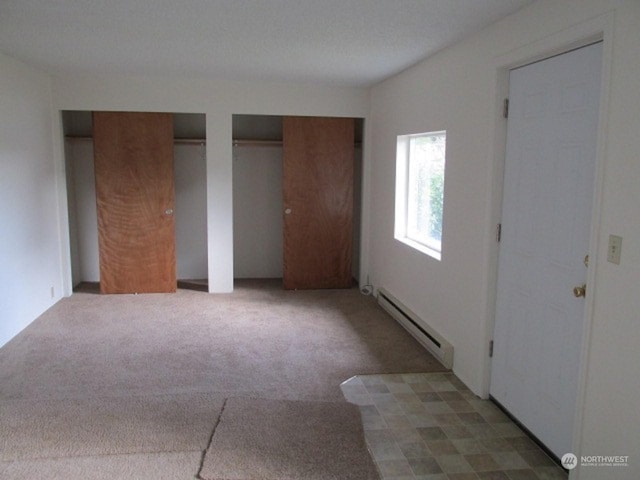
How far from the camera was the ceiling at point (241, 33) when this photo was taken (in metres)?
2.82

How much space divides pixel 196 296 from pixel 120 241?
38.7 inches

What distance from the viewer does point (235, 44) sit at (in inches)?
147

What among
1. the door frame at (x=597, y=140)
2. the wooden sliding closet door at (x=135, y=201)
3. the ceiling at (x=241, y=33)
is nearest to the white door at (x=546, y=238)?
the door frame at (x=597, y=140)

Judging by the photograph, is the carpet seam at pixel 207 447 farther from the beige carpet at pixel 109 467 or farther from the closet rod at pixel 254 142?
the closet rod at pixel 254 142

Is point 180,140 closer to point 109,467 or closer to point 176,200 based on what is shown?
point 176,200

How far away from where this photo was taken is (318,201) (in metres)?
5.92

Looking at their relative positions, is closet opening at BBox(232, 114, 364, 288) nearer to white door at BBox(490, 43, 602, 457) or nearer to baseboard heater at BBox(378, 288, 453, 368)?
baseboard heater at BBox(378, 288, 453, 368)

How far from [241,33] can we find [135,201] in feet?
9.20

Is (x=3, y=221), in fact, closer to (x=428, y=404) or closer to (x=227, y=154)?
(x=227, y=154)

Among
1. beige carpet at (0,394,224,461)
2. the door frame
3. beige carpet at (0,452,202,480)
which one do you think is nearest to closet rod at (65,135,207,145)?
beige carpet at (0,394,224,461)

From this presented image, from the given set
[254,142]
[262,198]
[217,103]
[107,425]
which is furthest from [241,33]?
[262,198]

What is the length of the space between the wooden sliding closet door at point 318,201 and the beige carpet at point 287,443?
9.44 ft

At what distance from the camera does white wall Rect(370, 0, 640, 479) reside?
80.1 inches

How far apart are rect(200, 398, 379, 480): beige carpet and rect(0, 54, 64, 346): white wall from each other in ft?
7.43
